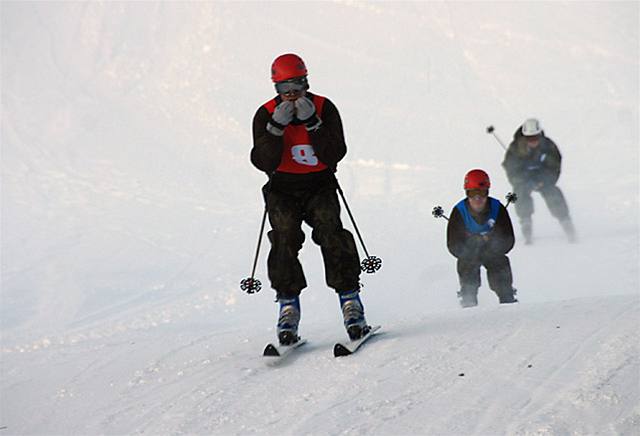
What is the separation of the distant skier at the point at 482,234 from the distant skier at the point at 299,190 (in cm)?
256

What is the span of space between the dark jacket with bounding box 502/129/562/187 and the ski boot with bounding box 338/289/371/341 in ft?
23.6

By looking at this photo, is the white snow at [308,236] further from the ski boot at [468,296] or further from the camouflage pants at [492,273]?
the camouflage pants at [492,273]

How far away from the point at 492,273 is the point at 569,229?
4.32 m

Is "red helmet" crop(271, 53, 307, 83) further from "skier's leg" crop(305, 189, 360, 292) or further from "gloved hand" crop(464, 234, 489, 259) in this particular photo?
"gloved hand" crop(464, 234, 489, 259)

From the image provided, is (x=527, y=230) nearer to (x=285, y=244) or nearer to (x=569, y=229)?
(x=569, y=229)

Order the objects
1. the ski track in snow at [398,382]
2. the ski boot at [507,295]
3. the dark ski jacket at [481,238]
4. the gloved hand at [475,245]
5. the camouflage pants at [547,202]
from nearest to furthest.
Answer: the ski track in snow at [398,382] < the dark ski jacket at [481,238] < the gloved hand at [475,245] < the ski boot at [507,295] < the camouflage pants at [547,202]

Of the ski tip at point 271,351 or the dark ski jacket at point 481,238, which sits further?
the dark ski jacket at point 481,238

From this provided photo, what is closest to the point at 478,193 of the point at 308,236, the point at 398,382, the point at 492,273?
the point at 492,273

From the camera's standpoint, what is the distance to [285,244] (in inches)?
231

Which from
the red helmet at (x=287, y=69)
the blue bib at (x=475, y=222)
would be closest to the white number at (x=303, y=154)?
the red helmet at (x=287, y=69)

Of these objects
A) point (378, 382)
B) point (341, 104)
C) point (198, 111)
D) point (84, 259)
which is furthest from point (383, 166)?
point (378, 382)

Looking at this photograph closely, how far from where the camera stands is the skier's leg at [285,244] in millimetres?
5863

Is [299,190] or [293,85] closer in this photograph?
[293,85]

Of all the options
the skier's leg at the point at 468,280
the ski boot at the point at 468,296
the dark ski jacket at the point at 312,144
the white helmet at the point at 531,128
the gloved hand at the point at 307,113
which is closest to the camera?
the gloved hand at the point at 307,113
